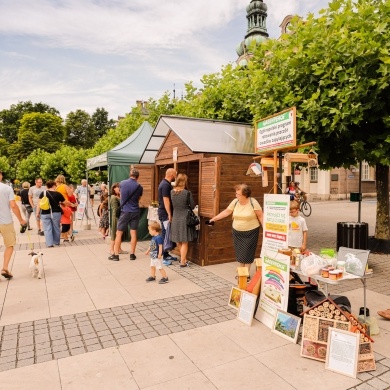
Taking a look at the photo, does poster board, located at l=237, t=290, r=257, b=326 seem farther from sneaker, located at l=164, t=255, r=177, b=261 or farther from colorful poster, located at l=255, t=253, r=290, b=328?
sneaker, located at l=164, t=255, r=177, b=261

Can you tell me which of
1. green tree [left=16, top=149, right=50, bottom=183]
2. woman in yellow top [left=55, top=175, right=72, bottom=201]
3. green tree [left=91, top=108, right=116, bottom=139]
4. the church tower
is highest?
the church tower

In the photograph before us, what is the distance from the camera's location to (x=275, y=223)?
427 centimetres

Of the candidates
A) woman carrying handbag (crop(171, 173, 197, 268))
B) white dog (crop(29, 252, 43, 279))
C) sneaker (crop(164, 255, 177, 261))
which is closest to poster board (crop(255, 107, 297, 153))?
woman carrying handbag (crop(171, 173, 197, 268))

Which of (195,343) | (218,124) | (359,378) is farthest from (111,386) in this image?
(218,124)

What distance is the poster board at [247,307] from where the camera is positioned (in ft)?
14.2

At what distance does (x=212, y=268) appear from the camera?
7.09 meters

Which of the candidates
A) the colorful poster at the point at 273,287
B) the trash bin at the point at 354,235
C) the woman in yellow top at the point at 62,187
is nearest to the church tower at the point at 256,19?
the woman in yellow top at the point at 62,187

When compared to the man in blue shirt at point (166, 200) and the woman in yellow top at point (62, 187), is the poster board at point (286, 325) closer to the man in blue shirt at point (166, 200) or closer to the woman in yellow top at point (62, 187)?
the man in blue shirt at point (166, 200)

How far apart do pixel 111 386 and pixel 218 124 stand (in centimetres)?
691

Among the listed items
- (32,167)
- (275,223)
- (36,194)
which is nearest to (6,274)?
(275,223)

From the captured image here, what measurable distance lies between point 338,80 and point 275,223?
4484 millimetres

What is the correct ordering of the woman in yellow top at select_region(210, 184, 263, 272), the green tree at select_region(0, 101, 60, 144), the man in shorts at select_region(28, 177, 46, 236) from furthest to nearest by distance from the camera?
the green tree at select_region(0, 101, 60, 144) → the man in shorts at select_region(28, 177, 46, 236) → the woman in yellow top at select_region(210, 184, 263, 272)

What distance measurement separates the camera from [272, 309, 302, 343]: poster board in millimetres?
3861

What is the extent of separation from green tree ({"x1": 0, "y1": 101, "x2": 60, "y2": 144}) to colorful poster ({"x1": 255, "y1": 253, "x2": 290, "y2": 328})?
7538 cm
